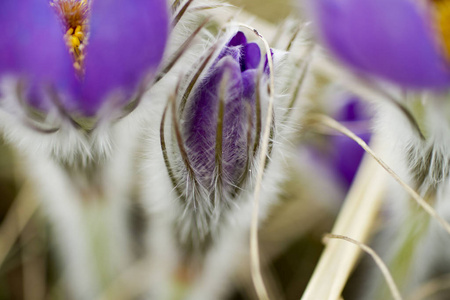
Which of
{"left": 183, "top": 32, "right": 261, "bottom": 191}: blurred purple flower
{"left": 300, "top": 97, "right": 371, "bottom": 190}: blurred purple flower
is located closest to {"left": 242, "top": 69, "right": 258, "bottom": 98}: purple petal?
{"left": 183, "top": 32, "right": 261, "bottom": 191}: blurred purple flower

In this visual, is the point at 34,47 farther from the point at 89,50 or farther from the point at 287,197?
the point at 287,197

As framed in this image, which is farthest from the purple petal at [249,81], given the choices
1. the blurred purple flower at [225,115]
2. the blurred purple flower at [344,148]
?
the blurred purple flower at [344,148]

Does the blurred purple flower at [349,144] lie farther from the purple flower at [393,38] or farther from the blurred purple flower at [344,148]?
the purple flower at [393,38]

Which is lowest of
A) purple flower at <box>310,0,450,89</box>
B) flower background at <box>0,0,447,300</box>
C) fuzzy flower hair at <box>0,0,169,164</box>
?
flower background at <box>0,0,447,300</box>

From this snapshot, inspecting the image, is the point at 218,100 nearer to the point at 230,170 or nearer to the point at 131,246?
the point at 230,170

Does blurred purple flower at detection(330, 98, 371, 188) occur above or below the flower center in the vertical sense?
below

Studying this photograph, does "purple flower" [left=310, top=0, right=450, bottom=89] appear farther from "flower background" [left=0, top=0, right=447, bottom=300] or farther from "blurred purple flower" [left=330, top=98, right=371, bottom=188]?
"blurred purple flower" [left=330, top=98, right=371, bottom=188]

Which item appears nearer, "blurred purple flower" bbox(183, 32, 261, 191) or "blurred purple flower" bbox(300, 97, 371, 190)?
"blurred purple flower" bbox(183, 32, 261, 191)
